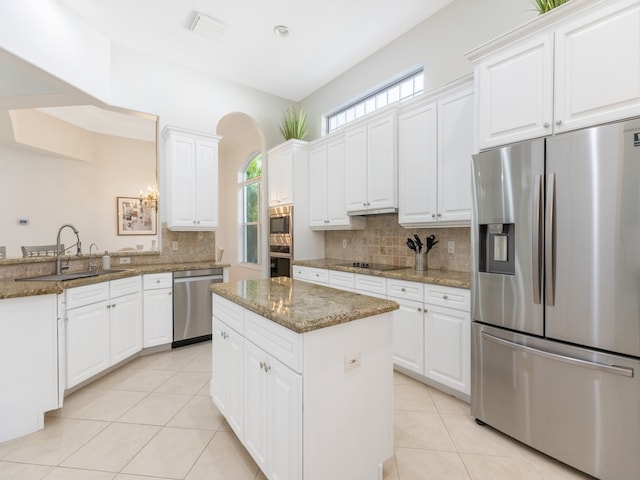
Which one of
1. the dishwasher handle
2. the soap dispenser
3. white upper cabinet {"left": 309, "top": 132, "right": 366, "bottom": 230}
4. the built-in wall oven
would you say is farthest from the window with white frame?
the soap dispenser

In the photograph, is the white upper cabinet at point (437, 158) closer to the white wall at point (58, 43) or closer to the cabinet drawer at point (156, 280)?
the cabinet drawer at point (156, 280)

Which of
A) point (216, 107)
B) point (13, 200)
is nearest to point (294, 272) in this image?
point (216, 107)

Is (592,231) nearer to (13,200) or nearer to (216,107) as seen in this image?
(216,107)

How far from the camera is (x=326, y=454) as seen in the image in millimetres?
1331

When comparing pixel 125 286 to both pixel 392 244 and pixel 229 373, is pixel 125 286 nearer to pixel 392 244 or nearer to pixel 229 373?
pixel 229 373

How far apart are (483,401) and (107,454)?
2.37 m

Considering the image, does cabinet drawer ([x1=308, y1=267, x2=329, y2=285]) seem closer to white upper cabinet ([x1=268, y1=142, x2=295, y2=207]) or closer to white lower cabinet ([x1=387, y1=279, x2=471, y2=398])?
white lower cabinet ([x1=387, y1=279, x2=471, y2=398])

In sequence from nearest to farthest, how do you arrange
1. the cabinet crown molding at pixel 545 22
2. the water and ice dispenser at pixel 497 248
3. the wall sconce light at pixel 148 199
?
the cabinet crown molding at pixel 545 22 → the water and ice dispenser at pixel 497 248 → the wall sconce light at pixel 148 199

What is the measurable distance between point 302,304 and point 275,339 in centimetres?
23

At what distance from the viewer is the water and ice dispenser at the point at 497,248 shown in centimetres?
194

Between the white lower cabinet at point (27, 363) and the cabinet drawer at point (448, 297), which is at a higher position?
the cabinet drawer at point (448, 297)

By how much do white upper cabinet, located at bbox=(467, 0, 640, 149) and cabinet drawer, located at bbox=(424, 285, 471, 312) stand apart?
3.47ft

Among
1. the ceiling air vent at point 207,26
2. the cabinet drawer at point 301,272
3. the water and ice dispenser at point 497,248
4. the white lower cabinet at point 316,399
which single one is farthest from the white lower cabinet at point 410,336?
the ceiling air vent at point 207,26

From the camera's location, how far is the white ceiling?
9.71 feet
